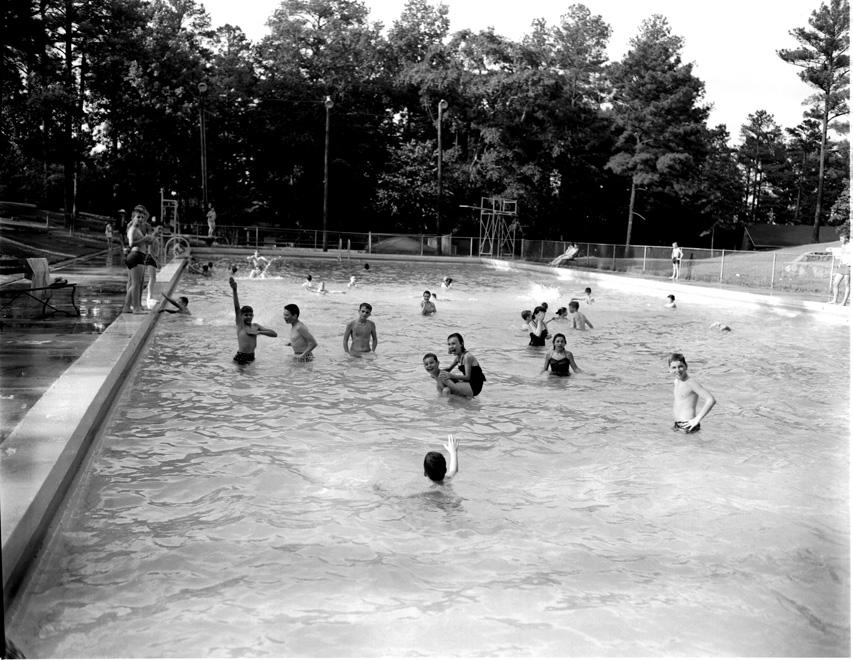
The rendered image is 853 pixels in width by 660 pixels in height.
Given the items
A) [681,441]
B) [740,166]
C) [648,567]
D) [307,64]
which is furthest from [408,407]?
[740,166]

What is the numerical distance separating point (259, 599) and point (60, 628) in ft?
3.84

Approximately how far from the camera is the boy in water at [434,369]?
33.5ft

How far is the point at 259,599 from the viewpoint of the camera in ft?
17.4

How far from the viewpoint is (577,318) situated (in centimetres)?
1842

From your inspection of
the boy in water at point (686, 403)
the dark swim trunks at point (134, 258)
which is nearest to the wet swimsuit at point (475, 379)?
the boy in water at point (686, 403)

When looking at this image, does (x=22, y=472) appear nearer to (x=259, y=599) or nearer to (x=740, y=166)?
(x=259, y=599)

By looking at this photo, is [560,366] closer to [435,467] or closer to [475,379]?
[475,379]

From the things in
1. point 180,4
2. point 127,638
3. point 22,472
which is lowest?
point 127,638

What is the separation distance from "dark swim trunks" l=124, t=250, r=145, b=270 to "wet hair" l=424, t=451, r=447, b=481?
762 cm

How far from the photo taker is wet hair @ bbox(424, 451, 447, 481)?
7337mm

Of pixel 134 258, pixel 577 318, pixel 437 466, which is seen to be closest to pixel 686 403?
pixel 437 466

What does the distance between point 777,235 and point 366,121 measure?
32.8 meters

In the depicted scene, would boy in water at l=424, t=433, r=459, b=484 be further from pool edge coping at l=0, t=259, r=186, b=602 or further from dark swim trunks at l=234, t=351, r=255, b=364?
dark swim trunks at l=234, t=351, r=255, b=364

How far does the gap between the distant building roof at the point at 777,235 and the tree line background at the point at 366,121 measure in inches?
269
